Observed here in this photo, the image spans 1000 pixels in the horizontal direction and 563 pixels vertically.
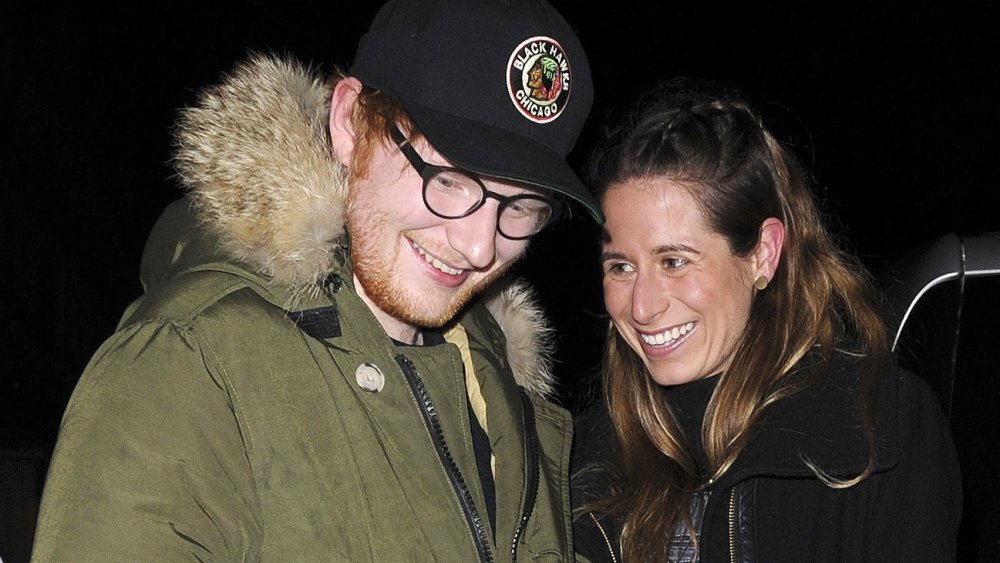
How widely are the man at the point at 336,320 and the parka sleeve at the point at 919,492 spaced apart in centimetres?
64

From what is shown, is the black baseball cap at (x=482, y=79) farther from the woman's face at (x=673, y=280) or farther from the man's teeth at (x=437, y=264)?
the woman's face at (x=673, y=280)

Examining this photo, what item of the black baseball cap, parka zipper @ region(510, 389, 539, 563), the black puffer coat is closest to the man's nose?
the black baseball cap

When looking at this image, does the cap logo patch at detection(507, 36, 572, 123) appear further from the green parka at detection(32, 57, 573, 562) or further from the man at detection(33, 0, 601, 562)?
the green parka at detection(32, 57, 573, 562)

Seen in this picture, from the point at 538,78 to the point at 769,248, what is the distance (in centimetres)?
85

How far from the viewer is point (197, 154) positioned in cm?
172

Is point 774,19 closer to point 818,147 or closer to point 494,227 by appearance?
point 818,147

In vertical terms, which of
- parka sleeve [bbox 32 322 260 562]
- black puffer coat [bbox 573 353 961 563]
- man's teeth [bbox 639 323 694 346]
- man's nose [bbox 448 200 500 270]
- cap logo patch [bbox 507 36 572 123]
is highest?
cap logo patch [bbox 507 36 572 123]

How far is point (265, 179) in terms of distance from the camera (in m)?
1.68

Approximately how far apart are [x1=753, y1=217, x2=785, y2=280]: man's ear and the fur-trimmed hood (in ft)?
3.45

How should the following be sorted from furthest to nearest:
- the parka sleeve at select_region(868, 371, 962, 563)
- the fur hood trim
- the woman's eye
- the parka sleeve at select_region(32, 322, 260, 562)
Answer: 1. the woman's eye
2. the parka sleeve at select_region(868, 371, 962, 563)
3. the fur hood trim
4. the parka sleeve at select_region(32, 322, 260, 562)

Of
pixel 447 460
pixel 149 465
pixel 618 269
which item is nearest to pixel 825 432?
pixel 618 269

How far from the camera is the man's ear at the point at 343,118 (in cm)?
188

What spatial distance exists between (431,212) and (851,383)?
1.03 metres

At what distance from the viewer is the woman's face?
7.73 ft
